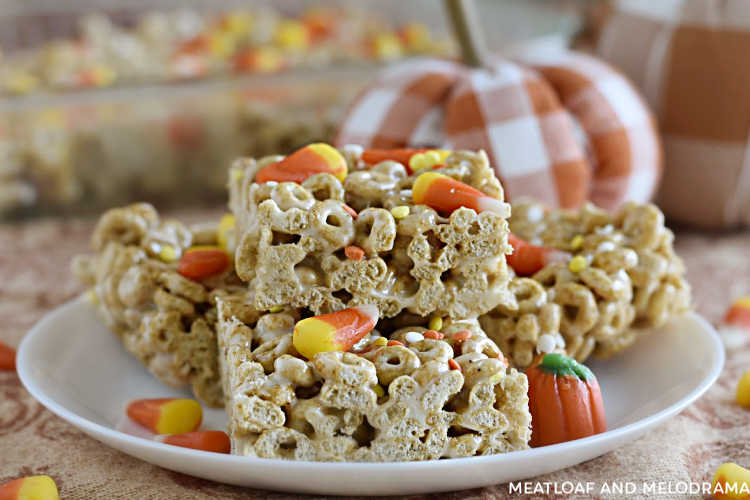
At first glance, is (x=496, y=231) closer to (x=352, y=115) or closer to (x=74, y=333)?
(x=74, y=333)

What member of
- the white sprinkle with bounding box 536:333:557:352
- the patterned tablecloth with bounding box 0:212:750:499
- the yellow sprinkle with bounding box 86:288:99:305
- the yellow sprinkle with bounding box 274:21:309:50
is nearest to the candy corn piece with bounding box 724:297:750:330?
the patterned tablecloth with bounding box 0:212:750:499

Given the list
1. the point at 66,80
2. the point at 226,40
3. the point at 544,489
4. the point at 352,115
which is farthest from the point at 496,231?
the point at 226,40

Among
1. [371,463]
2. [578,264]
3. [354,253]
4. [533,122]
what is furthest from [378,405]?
[533,122]

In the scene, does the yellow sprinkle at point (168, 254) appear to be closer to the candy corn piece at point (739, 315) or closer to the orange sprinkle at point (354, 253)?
the orange sprinkle at point (354, 253)

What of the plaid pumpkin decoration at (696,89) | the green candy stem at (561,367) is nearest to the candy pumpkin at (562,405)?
the green candy stem at (561,367)

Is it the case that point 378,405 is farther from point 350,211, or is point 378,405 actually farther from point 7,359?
point 7,359

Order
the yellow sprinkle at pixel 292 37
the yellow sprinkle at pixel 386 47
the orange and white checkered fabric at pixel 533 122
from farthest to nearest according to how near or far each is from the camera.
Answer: the yellow sprinkle at pixel 292 37
the yellow sprinkle at pixel 386 47
the orange and white checkered fabric at pixel 533 122
